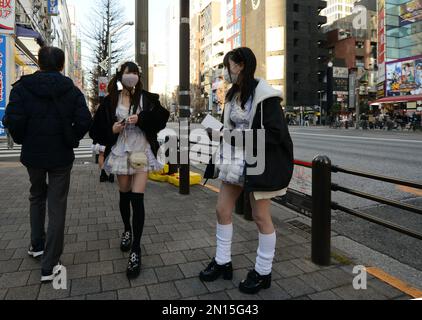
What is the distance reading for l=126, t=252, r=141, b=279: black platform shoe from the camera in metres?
3.10

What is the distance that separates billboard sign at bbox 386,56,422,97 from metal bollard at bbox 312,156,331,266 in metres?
45.1

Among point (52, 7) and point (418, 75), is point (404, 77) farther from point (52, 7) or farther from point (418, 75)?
point (52, 7)

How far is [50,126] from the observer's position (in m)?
2.89

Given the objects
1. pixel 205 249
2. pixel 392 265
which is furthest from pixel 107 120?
pixel 392 265

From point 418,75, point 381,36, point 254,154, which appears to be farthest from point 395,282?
point 381,36

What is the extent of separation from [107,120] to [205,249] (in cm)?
163

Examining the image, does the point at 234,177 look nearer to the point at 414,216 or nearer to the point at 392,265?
the point at 392,265

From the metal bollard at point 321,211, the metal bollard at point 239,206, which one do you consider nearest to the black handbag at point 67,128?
the metal bollard at point 321,211

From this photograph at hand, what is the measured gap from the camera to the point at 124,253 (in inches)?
146

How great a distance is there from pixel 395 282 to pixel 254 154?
5.36 feet

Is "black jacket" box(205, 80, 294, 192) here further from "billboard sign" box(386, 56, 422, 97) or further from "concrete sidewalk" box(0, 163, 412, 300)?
"billboard sign" box(386, 56, 422, 97)

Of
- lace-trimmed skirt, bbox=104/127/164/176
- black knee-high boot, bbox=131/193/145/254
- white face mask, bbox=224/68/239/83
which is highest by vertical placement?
white face mask, bbox=224/68/239/83

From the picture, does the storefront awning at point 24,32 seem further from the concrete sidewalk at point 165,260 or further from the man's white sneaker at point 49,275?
the man's white sneaker at point 49,275

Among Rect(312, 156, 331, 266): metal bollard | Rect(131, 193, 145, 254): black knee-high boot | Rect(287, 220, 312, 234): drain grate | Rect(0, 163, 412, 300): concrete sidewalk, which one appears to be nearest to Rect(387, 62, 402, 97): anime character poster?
Rect(0, 163, 412, 300): concrete sidewalk
